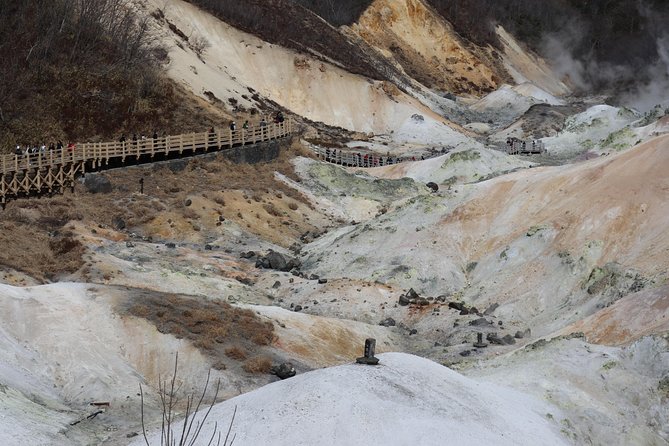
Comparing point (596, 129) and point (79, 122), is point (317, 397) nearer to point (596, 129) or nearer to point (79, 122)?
point (79, 122)

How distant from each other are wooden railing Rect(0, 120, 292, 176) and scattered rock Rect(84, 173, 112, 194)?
1.07 metres

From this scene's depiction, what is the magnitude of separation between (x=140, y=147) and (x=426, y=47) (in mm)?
73529

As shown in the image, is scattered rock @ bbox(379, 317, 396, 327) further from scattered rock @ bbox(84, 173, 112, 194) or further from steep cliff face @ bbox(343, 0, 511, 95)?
steep cliff face @ bbox(343, 0, 511, 95)

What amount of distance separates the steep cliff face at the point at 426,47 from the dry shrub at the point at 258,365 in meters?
89.5

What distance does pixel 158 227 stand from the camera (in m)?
42.5

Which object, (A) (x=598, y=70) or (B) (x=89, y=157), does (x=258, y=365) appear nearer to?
(B) (x=89, y=157)

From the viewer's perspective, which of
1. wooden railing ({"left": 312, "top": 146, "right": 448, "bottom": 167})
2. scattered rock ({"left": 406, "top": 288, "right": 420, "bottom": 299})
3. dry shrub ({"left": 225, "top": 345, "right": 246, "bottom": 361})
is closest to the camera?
dry shrub ({"left": 225, "top": 345, "right": 246, "bottom": 361})

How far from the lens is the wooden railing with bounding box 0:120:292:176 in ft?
145

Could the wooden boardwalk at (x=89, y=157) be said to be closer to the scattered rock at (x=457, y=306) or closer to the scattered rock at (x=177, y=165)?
the scattered rock at (x=177, y=165)

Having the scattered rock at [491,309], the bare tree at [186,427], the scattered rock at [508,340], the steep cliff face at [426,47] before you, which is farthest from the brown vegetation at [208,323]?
the steep cliff face at [426,47]

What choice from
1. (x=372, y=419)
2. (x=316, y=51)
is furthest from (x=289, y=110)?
(x=372, y=419)

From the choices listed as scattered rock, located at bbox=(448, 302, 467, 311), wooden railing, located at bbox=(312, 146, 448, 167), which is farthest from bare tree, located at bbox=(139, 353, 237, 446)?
→ wooden railing, located at bbox=(312, 146, 448, 167)

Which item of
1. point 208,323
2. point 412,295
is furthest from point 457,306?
point 208,323

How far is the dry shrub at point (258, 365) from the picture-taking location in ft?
79.4
